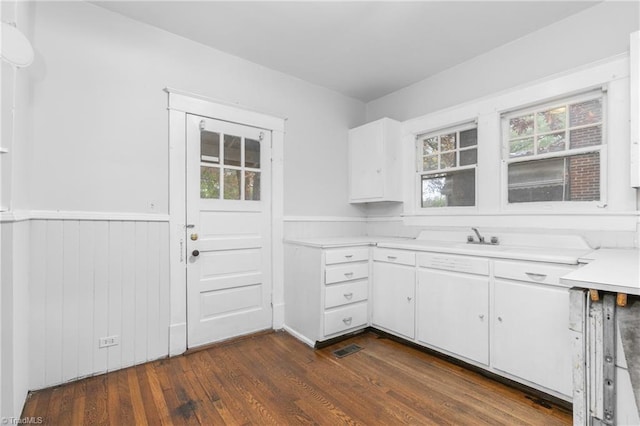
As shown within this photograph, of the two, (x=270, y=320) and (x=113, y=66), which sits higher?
(x=113, y=66)

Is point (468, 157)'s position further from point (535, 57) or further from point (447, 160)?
point (535, 57)

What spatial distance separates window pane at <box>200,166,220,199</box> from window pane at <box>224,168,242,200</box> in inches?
3.1

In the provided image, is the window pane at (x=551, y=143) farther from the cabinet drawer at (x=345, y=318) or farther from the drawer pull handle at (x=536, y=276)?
the cabinet drawer at (x=345, y=318)

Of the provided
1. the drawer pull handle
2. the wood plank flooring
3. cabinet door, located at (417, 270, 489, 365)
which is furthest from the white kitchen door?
the drawer pull handle

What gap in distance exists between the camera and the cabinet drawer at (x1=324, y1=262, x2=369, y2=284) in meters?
2.78

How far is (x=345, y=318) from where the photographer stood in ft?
9.42

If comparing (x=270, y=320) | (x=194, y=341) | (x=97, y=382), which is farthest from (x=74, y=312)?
(x=270, y=320)

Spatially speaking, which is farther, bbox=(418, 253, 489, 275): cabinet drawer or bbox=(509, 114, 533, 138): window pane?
bbox=(509, 114, 533, 138): window pane

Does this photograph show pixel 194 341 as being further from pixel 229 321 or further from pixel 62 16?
pixel 62 16

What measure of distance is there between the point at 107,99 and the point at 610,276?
3291 millimetres

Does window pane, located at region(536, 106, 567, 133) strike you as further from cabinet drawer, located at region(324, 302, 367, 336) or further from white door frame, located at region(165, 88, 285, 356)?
white door frame, located at region(165, 88, 285, 356)

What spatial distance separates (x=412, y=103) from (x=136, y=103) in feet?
9.52

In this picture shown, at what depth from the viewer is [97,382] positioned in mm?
2121

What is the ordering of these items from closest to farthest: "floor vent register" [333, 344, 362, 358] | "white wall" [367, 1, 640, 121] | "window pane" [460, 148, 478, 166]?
"white wall" [367, 1, 640, 121] < "floor vent register" [333, 344, 362, 358] < "window pane" [460, 148, 478, 166]
